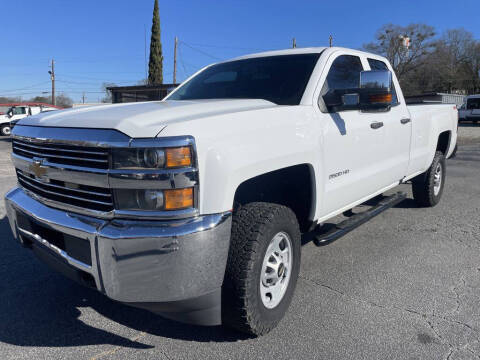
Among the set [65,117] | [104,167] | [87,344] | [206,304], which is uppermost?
[65,117]

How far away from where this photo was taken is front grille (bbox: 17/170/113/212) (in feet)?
6.89

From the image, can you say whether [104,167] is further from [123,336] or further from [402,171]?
[402,171]

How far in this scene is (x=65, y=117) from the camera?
8.06ft

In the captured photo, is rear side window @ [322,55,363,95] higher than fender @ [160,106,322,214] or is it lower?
higher

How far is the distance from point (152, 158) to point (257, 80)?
182cm

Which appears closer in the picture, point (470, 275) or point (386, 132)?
point (470, 275)

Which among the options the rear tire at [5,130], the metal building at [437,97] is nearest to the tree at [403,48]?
the metal building at [437,97]

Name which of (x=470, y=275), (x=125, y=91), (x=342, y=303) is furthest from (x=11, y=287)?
(x=125, y=91)

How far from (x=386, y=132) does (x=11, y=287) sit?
3561 millimetres

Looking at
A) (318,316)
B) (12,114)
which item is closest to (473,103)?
(12,114)

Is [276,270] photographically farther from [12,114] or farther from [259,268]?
[12,114]

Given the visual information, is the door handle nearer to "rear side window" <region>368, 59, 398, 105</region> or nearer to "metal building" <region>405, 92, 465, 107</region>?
"rear side window" <region>368, 59, 398, 105</region>

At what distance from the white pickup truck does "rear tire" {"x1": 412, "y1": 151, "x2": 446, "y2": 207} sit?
248 centimetres

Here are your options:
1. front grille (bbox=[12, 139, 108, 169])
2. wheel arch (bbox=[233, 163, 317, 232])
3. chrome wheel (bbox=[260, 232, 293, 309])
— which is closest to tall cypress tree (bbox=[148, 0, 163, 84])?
wheel arch (bbox=[233, 163, 317, 232])
